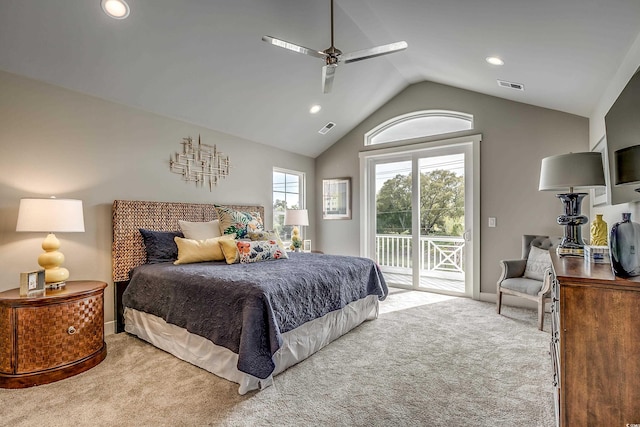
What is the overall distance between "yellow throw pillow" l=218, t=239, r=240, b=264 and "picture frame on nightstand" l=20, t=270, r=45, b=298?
1.37 m

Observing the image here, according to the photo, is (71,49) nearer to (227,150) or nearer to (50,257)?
(50,257)

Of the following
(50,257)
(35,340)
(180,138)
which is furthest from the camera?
(180,138)

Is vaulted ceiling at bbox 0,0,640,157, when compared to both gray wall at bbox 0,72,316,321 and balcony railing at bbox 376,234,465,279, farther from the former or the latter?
balcony railing at bbox 376,234,465,279

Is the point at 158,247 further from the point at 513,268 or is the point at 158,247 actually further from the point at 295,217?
the point at 513,268

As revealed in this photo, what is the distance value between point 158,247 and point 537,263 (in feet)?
13.4

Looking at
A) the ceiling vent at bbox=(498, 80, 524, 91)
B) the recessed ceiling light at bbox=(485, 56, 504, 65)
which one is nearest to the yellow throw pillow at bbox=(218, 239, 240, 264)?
the recessed ceiling light at bbox=(485, 56, 504, 65)

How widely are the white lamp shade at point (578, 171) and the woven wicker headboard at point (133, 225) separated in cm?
365

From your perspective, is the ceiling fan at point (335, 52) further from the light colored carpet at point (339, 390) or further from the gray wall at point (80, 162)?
the light colored carpet at point (339, 390)

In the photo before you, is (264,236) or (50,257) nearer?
(50,257)

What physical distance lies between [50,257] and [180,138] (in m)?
1.85

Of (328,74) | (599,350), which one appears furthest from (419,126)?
(599,350)

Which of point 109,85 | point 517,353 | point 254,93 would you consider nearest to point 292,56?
point 254,93

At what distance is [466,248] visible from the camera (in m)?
4.39

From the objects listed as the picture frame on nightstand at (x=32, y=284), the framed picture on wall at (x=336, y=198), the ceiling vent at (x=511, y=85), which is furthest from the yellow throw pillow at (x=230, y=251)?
the ceiling vent at (x=511, y=85)
